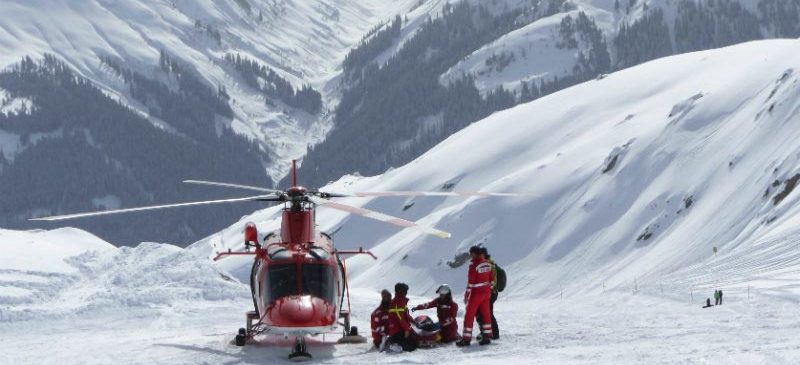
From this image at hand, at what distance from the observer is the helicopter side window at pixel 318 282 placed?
19.1m

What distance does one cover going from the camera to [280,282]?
1919 cm

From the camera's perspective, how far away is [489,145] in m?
113

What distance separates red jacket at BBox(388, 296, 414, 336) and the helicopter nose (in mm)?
1390

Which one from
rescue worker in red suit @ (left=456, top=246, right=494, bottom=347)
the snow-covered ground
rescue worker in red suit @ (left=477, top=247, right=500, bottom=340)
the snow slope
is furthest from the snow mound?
the snow slope

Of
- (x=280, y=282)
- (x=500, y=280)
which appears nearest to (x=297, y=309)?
(x=280, y=282)

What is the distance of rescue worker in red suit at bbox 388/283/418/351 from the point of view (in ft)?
60.8

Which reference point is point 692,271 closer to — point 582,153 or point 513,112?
point 582,153

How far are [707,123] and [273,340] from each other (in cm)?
6039

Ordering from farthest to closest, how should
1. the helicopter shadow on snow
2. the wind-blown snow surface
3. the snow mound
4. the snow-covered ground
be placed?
the snow mound < the wind-blown snow surface < the helicopter shadow on snow < the snow-covered ground

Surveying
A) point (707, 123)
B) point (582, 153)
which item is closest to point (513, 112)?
point (582, 153)

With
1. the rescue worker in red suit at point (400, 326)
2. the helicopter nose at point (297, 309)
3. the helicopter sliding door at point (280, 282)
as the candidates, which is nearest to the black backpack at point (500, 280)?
the rescue worker in red suit at point (400, 326)

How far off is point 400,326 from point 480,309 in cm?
140

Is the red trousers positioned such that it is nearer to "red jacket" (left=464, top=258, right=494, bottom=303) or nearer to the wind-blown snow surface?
"red jacket" (left=464, top=258, right=494, bottom=303)

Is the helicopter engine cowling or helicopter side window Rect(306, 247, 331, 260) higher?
helicopter side window Rect(306, 247, 331, 260)
